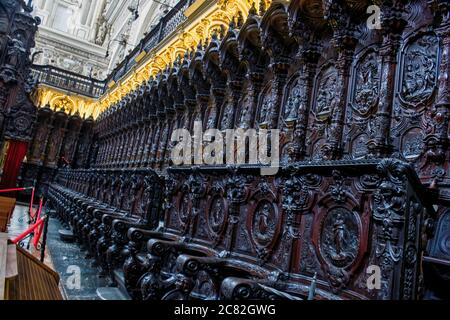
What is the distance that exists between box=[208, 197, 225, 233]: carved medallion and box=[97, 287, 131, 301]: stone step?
3.64ft

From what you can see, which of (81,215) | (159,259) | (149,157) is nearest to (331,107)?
(159,259)

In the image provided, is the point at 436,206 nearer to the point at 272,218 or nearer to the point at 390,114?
the point at 390,114

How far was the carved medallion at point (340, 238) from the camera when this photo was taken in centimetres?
200

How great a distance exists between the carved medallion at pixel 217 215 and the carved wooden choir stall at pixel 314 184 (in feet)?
0.05

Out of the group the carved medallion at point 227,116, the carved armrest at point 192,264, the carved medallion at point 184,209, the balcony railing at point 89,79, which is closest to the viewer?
the carved armrest at point 192,264

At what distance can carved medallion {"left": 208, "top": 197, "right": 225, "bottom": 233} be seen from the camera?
3.14 metres

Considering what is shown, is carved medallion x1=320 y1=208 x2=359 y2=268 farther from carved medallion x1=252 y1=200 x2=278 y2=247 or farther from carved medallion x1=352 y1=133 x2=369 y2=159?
carved medallion x1=352 y1=133 x2=369 y2=159

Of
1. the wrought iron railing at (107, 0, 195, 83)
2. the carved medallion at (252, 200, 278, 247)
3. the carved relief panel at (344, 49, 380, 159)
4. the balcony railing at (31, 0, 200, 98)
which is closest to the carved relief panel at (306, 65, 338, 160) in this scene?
the carved relief panel at (344, 49, 380, 159)

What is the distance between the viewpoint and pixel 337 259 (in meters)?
2.04

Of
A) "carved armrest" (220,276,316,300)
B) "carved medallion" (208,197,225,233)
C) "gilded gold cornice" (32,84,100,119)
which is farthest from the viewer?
"gilded gold cornice" (32,84,100,119)

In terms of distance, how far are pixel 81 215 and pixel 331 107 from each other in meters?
4.58

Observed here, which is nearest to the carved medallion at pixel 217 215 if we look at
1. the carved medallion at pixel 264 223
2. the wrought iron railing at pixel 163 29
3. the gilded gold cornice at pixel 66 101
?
the carved medallion at pixel 264 223

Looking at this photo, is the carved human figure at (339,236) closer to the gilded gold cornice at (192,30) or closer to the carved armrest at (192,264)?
the carved armrest at (192,264)
